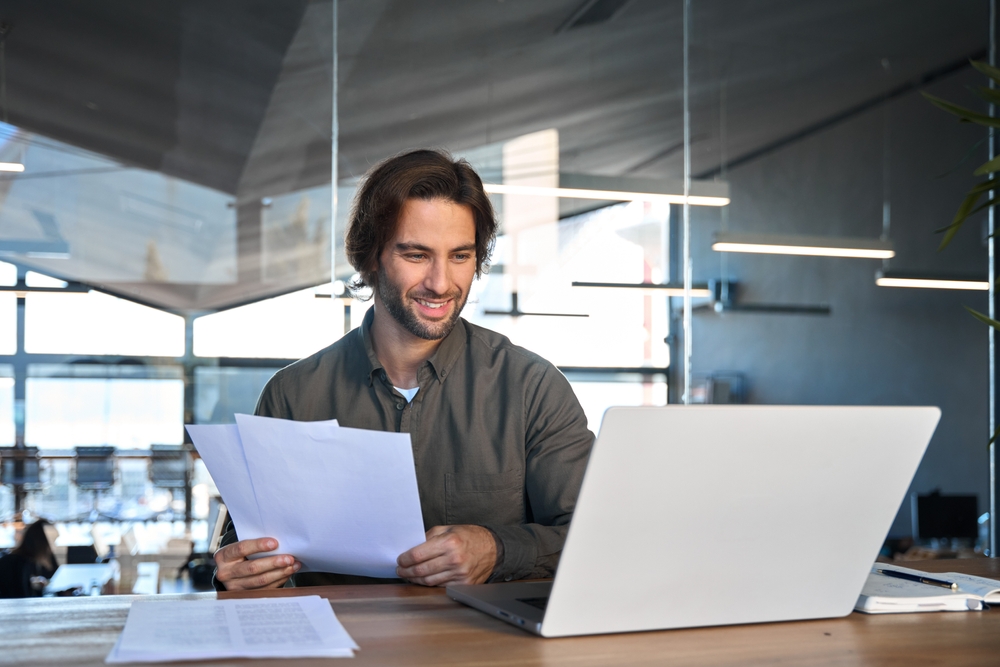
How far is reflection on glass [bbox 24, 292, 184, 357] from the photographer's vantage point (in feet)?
13.5

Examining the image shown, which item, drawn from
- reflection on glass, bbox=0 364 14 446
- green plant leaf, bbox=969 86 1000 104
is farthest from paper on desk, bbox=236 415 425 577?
reflection on glass, bbox=0 364 14 446

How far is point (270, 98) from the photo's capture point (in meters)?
4.29

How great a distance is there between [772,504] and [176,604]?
0.70 metres

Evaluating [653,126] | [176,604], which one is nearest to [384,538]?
[176,604]

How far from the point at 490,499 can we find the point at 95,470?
9.99 feet

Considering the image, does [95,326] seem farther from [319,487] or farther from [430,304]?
[319,487]

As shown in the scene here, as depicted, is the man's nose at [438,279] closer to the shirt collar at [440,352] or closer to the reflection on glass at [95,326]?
the shirt collar at [440,352]

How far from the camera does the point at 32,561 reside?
4.04 metres

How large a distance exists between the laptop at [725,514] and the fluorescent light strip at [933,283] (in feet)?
14.2

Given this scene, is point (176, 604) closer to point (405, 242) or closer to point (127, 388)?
point (405, 242)

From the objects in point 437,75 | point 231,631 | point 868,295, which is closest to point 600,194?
point 437,75

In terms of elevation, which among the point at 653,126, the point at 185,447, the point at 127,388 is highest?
the point at 653,126

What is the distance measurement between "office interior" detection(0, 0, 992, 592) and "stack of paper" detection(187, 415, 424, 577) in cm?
306

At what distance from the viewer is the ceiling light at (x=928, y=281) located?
502 centimetres
